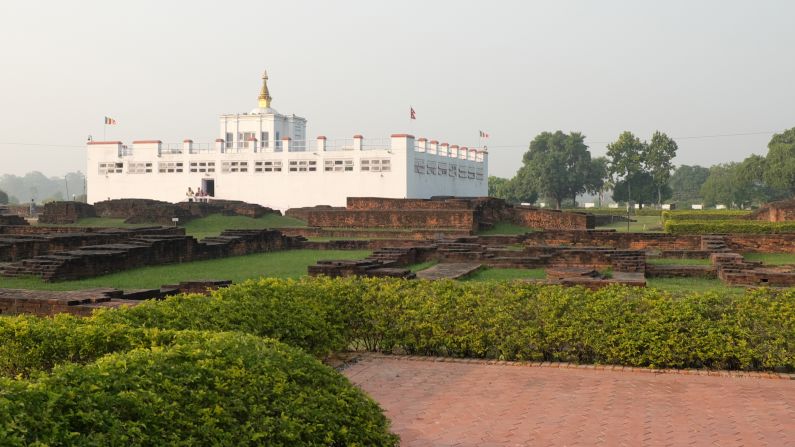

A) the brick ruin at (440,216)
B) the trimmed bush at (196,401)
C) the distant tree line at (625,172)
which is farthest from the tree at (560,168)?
the trimmed bush at (196,401)

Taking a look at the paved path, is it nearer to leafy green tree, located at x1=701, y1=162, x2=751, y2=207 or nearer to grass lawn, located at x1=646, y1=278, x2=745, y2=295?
grass lawn, located at x1=646, y1=278, x2=745, y2=295

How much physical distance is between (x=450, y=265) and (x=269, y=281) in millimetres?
7357

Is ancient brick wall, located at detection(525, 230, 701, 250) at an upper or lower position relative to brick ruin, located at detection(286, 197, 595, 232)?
lower

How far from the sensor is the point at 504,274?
43.2 feet

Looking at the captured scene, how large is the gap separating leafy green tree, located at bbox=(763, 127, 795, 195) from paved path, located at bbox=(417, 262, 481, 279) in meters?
47.4

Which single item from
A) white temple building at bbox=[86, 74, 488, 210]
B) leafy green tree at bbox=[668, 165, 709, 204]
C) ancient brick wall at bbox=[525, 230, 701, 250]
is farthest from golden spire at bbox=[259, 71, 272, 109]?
leafy green tree at bbox=[668, 165, 709, 204]

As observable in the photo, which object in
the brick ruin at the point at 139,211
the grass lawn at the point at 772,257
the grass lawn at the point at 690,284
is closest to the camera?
the grass lawn at the point at 690,284

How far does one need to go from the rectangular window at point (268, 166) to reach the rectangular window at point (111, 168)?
7770 mm

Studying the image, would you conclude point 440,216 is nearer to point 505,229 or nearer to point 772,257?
point 505,229

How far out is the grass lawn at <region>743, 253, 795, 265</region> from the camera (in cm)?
1541

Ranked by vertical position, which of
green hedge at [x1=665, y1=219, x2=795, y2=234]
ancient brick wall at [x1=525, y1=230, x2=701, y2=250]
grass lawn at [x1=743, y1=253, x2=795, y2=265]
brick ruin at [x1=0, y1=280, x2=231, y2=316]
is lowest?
grass lawn at [x1=743, y1=253, x2=795, y2=265]

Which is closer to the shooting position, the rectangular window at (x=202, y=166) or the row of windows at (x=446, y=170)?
the row of windows at (x=446, y=170)

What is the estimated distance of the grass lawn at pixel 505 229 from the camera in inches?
977

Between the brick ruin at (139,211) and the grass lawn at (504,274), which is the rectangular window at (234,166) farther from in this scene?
the grass lawn at (504,274)
